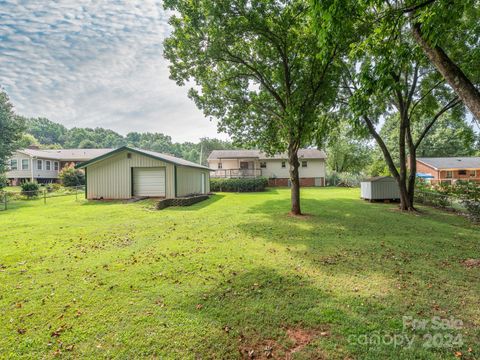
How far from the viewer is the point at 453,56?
1050 cm

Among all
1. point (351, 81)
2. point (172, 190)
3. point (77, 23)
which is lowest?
point (172, 190)

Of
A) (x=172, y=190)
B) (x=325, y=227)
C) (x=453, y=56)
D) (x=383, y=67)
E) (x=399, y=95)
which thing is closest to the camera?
(x=383, y=67)

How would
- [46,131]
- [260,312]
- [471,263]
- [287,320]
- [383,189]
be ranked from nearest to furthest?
[287,320]
[260,312]
[471,263]
[383,189]
[46,131]

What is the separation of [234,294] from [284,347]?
1308 millimetres

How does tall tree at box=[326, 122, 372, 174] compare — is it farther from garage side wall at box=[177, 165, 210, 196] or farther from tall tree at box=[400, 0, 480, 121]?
tall tree at box=[400, 0, 480, 121]

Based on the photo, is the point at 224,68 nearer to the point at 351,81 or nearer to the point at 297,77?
the point at 297,77

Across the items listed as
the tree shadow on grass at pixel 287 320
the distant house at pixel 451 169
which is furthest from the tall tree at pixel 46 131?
the distant house at pixel 451 169

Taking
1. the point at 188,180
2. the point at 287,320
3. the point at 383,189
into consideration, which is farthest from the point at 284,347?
the point at 188,180

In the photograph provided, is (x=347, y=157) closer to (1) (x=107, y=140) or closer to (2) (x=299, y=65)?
(2) (x=299, y=65)

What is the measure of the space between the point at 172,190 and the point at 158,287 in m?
12.9

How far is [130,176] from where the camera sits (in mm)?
16703

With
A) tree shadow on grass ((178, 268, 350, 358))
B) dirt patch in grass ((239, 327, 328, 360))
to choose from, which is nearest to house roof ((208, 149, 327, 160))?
tree shadow on grass ((178, 268, 350, 358))

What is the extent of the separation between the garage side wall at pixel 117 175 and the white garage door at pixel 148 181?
0.32 meters

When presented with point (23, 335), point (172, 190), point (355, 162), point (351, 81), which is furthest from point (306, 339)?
point (355, 162)
